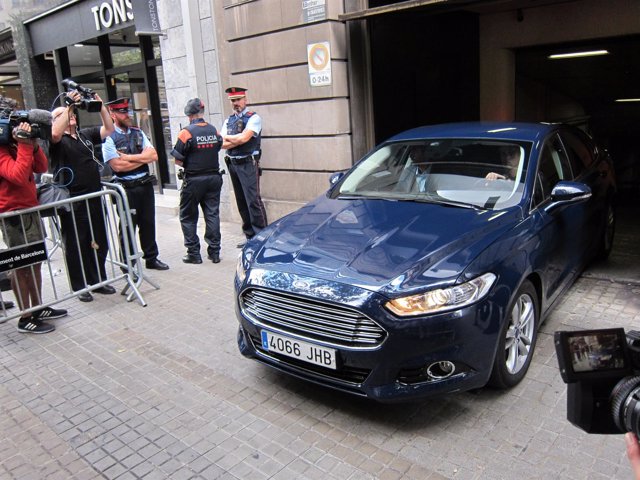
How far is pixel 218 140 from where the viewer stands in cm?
660

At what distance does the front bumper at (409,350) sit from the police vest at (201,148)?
3672mm

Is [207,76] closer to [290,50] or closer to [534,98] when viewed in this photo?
[290,50]

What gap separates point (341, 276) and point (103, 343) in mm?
2614

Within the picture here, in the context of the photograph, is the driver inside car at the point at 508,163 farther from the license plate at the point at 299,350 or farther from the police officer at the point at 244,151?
the police officer at the point at 244,151

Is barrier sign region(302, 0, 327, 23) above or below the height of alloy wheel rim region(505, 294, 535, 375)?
above

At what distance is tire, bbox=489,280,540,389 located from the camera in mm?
3342

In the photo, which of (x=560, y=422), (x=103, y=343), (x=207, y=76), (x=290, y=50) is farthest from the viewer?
(x=207, y=76)

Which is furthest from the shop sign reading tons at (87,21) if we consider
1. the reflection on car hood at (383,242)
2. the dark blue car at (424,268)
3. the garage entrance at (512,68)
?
the reflection on car hood at (383,242)

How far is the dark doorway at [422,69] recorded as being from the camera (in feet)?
26.9

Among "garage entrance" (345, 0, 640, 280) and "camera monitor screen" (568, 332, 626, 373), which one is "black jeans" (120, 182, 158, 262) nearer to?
"garage entrance" (345, 0, 640, 280)

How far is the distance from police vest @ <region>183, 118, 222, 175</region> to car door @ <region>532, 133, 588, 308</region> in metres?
3.81

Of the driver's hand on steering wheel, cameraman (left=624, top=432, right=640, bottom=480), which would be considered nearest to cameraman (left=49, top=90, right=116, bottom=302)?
the driver's hand on steering wheel

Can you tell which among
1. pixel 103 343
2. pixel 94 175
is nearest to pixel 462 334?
pixel 103 343

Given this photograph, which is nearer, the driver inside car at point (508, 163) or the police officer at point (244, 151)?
the driver inside car at point (508, 163)
